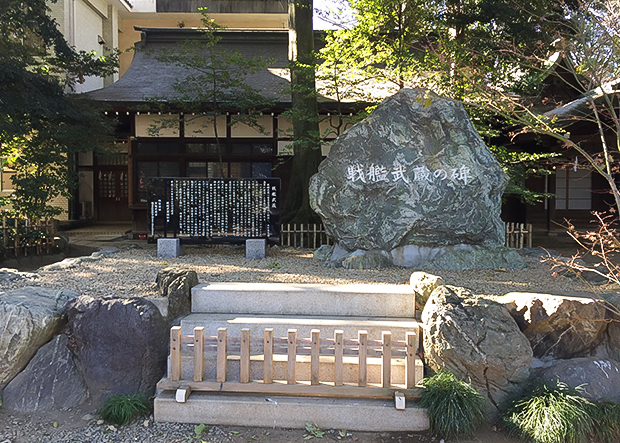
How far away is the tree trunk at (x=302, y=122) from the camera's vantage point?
1131 cm

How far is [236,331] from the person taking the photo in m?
5.10

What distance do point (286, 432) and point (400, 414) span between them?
1.07 metres

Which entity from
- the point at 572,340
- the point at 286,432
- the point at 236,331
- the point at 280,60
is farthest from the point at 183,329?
the point at 280,60

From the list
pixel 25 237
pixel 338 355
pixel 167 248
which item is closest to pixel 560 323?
pixel 338 355

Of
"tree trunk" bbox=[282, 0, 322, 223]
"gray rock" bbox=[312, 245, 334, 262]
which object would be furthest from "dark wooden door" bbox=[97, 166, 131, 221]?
"gray rock" bbox=[312, 245, 334, 262]

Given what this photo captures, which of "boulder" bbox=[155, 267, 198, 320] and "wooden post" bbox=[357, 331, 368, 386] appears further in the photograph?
"boulder" bbox=[155, 267, 198, 320]

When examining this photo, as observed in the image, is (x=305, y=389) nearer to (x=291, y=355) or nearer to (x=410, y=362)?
(x=291, y=355)

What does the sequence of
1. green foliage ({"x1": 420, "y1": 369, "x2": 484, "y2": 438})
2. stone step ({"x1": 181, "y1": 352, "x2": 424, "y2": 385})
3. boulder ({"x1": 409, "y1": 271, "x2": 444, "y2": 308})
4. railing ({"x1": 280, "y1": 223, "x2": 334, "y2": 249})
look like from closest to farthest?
green foliage ({"x1": 420, "y1": 369, "x2": 484, "y2": 438}), stone step ({"x1": 181, "y1": 352, "x2": 424, "y2": 385}), boulder ({"x1": 409, "y1": 271, "x2": 444, "y2": 308}), railing ({"x1": 280, "y1": 223, "x2": 334, "y2": 249})

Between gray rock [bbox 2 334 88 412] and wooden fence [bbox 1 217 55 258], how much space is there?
6.78 metres

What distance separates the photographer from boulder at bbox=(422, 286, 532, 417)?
4371 mm

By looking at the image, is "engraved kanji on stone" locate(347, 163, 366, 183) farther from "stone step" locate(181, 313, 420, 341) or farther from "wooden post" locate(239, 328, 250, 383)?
"wooden post" locate(239, 328, 250, 383)

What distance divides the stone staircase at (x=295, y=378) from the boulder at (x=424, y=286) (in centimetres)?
38

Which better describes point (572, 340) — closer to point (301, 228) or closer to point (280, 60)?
point (301, 228)

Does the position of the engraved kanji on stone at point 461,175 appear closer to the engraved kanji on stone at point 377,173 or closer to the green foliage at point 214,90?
the engraved kanji on stone at point 377,173
